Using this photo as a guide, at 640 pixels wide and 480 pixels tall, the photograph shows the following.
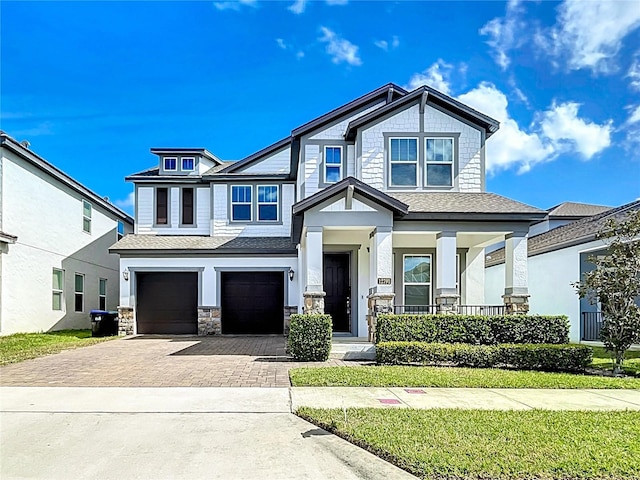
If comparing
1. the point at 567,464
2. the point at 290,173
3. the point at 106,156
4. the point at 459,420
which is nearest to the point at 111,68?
the point at 290,173

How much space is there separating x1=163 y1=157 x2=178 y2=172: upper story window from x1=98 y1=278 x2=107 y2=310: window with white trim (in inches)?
280

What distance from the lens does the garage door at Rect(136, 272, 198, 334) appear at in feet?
58.4

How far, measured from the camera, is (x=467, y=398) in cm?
686

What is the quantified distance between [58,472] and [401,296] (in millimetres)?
11449

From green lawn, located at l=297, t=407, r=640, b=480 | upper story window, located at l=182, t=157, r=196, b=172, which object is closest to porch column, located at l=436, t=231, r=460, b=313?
green lawn, located at l=297, t=407, r=640, b=480

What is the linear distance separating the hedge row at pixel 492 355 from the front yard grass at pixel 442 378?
0.43 metres

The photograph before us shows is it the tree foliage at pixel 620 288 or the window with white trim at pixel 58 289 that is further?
the window with white trim at pixel 58 289

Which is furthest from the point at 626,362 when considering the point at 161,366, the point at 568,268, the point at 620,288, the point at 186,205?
the point at 186,205

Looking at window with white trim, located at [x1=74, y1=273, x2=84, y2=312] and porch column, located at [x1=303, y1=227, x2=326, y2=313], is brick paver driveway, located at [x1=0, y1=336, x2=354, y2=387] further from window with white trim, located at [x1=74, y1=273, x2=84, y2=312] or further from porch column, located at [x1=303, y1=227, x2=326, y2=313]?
window with white trim, located at [x1=74, y1=273, x2=84, y2=312]

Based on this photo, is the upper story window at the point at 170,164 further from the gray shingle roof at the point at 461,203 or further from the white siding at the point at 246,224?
the gray shingle roof at the point at 461,203

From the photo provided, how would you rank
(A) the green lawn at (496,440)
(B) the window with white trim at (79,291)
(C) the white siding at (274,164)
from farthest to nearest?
1. (B) the window with white trim at (79,291)
2. (C) the white siding at (274,164)
3. (A) the green lawn at (496,440)

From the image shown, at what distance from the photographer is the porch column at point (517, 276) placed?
11.9m

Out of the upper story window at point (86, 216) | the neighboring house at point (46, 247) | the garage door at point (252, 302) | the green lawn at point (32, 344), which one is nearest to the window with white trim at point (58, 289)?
the neighboring house at point (46, 247)

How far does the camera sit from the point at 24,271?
1582cm
